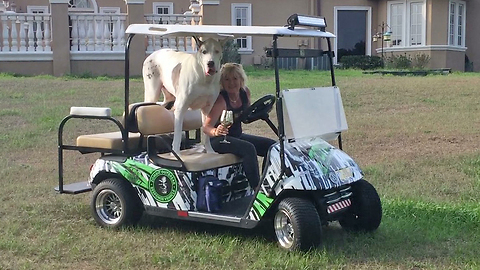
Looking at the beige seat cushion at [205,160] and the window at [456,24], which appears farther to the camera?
the window at [456,24]

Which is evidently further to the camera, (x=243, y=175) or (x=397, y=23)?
(x=397, y=23)

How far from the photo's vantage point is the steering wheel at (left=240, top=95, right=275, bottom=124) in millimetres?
5523

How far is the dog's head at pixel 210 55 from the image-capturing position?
532 cm

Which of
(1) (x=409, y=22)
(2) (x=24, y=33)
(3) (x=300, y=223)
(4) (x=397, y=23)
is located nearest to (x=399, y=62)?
(1) (x=409, y=22)

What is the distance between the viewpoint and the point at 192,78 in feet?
18.1

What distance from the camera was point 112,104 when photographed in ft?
37.6

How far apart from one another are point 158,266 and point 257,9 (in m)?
19.3

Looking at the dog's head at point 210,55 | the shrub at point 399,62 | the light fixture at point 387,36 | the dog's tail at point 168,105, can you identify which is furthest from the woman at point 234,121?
the light fixture at point 387,36

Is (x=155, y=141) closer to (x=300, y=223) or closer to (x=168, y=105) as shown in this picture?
(x=168, y=105)

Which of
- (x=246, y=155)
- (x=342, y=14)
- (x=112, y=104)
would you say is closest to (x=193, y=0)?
(x=342, y=14)

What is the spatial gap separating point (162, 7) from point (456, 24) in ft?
34.9

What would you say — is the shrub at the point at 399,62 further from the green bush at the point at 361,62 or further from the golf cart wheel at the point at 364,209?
the golf cart wheel at the point at 364,209

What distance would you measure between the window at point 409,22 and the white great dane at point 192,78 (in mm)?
18540

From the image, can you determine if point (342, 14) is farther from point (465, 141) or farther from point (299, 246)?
point (299, 246)
